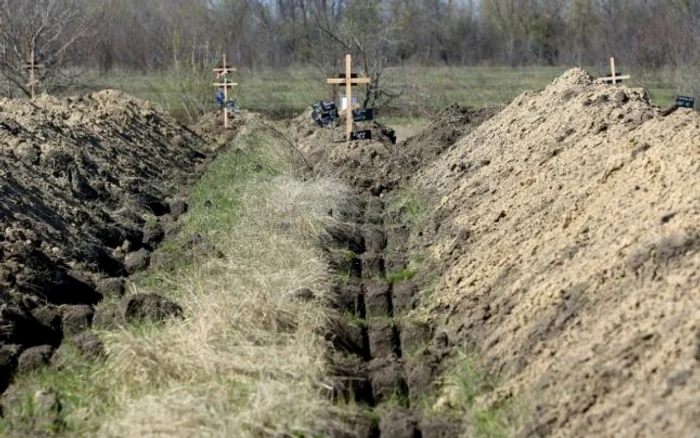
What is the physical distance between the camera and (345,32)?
39.0 m

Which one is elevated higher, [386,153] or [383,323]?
[386,153]

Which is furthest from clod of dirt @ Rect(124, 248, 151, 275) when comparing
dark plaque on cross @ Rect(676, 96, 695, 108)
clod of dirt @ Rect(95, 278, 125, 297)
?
dark plaque on cross @ Rect(676, 96, 695, 108)

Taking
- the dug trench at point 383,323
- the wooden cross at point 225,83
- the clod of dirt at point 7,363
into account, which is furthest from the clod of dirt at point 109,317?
the wooden cross at point 225,83

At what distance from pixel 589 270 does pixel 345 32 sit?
3223 cm

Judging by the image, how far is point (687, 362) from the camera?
5.63 m

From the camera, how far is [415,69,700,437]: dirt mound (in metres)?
5.91

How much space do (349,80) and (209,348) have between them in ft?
41.2

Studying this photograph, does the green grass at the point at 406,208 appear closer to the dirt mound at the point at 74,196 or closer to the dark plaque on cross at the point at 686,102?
the dirt mound at the point at 74,196

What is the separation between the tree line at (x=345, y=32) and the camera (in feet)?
108

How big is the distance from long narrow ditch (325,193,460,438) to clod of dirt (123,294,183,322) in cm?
137

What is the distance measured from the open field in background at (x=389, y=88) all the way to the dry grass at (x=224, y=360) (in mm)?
21533

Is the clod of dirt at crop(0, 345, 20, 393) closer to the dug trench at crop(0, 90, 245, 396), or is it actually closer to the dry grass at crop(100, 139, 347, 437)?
the dug trench at crop(0, 90, 245, 396)

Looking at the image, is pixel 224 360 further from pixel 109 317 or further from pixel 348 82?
pixel 348 82

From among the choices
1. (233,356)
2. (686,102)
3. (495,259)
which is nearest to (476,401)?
A: (233,356)
